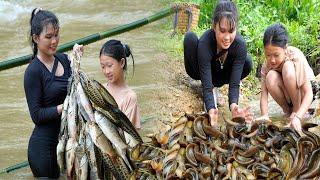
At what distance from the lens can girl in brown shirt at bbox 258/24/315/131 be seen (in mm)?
3877

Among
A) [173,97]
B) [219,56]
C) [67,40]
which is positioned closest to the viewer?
[219,56]

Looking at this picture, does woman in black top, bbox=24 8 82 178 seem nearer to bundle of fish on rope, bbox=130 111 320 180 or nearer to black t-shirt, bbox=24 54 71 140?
black t-shirt, bbox=24 54 71 140

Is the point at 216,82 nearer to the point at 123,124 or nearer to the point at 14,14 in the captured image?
the point at 123,124

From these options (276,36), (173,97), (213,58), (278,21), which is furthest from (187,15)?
(276,36)

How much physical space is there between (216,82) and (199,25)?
2141mm

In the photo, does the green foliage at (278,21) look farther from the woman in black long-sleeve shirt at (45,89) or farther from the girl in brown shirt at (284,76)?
the woman in black long-sleeve shirt at (45,89)

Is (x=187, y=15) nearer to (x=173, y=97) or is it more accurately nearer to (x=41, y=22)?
(x=173, y=97)

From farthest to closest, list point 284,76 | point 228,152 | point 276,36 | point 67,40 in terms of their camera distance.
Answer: point 67,40, point 284,76, point 276,36, point 228,152

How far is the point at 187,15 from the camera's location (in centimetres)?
632

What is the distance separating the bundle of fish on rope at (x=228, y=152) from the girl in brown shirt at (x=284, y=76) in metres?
0.92

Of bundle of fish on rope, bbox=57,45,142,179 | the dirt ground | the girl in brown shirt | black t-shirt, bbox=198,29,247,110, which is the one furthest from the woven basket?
bundle of fish on rope, bbox=57,45,142,179

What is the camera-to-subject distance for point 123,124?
3.13 meters

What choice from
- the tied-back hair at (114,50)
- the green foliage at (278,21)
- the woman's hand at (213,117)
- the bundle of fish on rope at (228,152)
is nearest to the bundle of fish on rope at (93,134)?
the bundle of fish on rope at (228,152)

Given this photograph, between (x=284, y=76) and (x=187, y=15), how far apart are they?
244 cm
